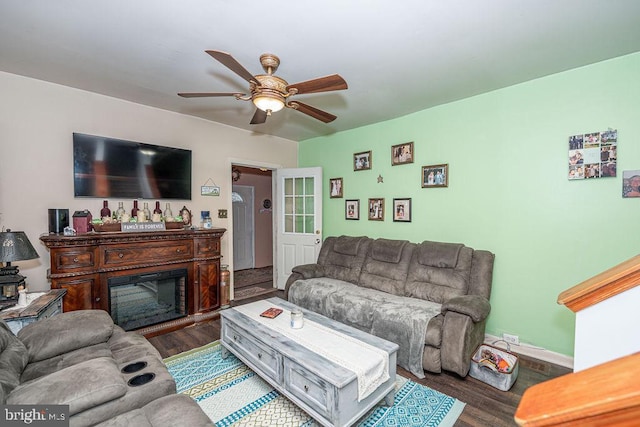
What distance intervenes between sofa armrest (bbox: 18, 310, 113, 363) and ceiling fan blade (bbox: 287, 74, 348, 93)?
2.19 meters

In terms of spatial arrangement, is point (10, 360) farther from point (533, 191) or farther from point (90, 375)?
point (533, 191)

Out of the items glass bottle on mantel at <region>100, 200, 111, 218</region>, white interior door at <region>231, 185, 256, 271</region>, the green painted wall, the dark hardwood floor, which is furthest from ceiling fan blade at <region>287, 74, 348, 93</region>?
white interior door at <region>231, 185, 256, 271</region>

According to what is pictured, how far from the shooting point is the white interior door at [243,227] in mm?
6445

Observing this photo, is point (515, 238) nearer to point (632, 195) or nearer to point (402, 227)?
point (632, 195)

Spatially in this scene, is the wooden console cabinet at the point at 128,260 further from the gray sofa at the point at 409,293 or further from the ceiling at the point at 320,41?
the ceiling at the point at 320,41

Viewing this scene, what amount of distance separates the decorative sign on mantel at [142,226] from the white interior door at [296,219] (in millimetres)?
1986

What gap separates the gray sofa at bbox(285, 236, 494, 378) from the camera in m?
2.38

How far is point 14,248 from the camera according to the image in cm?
212

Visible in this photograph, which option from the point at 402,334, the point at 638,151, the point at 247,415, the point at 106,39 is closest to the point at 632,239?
the point at 638,151

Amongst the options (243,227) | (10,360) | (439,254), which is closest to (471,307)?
(439,254)

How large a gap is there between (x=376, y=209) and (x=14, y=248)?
12.1 feet

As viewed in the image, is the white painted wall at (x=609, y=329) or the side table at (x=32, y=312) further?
the side table at (x=32, y=312)

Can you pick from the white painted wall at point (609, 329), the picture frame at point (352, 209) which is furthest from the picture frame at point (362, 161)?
the white painted wall at point (609, 329)

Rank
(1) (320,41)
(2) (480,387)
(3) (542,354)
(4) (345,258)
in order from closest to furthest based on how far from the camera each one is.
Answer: (1) (320,41), (2) (480,387), (3) (542,354), (4) (345,258)
